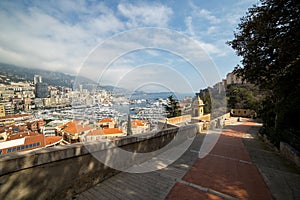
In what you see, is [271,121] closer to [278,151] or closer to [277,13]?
[278,151]

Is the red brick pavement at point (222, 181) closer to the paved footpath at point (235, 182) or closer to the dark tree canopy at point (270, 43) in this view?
the paved footpath at point (235, 182)

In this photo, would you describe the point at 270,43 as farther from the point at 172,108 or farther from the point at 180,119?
Result: the point at 172,108

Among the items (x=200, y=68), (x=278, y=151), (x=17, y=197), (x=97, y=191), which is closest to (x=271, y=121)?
(x=278, y=151)

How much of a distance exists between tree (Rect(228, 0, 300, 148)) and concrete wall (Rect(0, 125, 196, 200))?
547 centimetres

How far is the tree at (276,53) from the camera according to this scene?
177 inches

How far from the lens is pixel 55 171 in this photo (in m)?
2.56

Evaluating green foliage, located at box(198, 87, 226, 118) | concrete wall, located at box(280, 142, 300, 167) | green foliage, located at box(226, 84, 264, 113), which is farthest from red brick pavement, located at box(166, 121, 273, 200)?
green foliage, located at box(226, 84, 264, 113)

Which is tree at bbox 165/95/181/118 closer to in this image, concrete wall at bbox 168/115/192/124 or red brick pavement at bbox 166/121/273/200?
concrete wall at bbox 168/115/192/124

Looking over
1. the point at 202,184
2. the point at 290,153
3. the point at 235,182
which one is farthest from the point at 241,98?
the point at 202,184

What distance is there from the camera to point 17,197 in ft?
7.09

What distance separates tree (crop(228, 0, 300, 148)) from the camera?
4507mm

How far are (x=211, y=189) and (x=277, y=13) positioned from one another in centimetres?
555

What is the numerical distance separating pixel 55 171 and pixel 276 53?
300 inches

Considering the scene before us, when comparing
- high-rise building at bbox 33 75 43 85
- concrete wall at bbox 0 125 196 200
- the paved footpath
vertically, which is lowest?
the paved footpath
